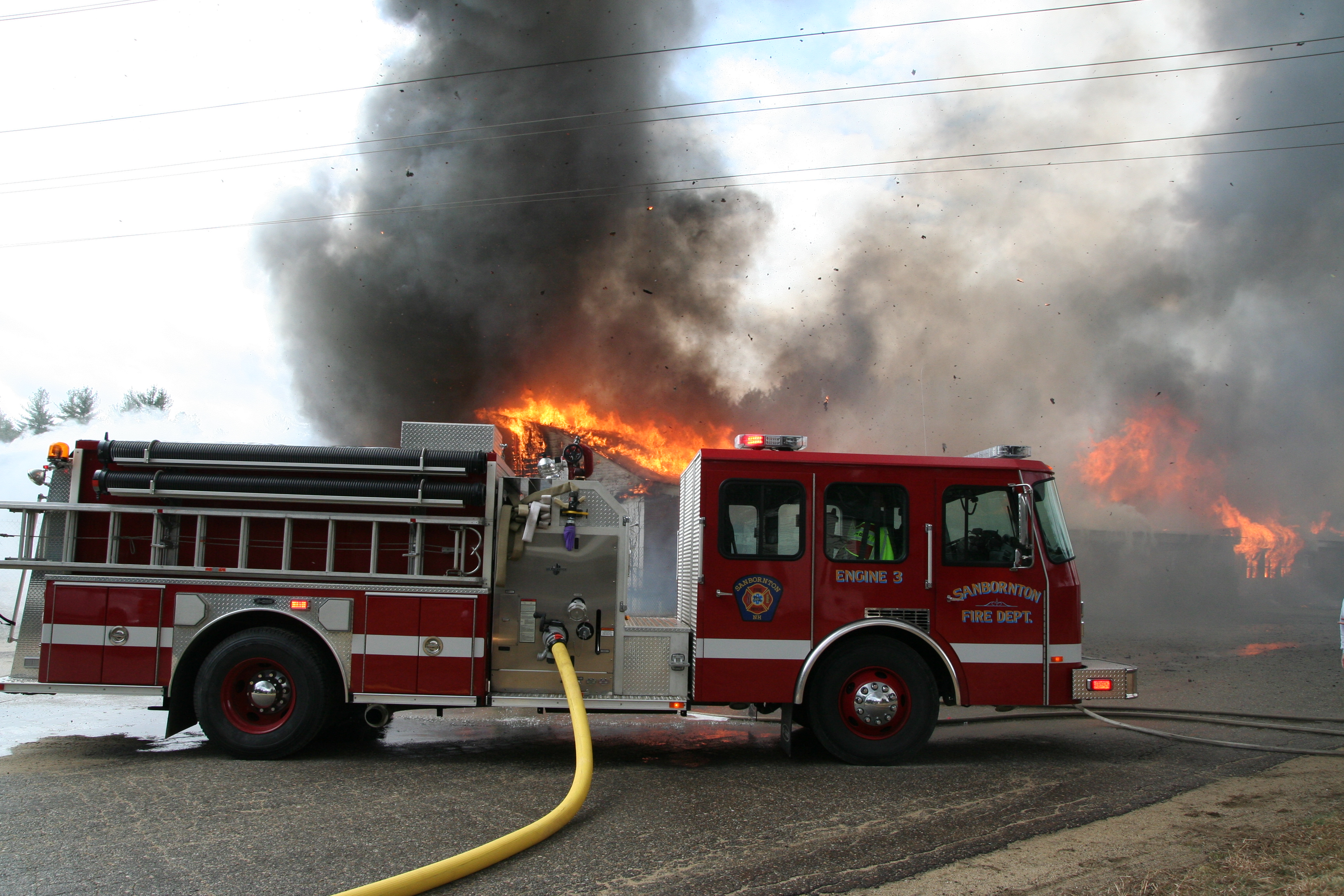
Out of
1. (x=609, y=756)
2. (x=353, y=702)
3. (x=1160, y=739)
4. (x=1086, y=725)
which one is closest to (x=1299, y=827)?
(x=1160, y=739)

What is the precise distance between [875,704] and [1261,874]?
2.69 metres

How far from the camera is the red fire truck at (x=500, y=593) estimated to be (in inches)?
243

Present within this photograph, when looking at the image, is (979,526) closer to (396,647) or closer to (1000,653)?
(1000,653)

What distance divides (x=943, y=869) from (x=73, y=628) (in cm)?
617

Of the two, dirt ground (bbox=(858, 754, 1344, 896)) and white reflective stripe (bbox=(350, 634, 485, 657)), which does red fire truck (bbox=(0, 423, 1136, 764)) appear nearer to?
white reflective stripe (bbox=(350, 634, 485, 657))

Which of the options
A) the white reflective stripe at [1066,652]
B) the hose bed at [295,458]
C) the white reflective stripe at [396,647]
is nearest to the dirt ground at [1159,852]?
the white reflective stripe at [1066,652]

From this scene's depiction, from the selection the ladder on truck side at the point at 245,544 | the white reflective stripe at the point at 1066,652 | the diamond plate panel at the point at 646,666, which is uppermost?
the ladder on truck side at the point at 245,544

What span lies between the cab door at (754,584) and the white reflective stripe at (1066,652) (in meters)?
1.92

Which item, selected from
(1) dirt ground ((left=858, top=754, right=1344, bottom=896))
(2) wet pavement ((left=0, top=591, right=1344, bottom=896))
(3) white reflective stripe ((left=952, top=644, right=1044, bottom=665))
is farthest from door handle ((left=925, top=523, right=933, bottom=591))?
(1) dirt ground ((left=858, top=754, right=1344, bottom=896))

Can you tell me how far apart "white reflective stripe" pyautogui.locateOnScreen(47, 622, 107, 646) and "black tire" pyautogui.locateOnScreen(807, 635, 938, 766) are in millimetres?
5311

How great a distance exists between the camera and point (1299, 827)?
4.66 m

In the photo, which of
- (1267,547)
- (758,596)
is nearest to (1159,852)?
(758,596)

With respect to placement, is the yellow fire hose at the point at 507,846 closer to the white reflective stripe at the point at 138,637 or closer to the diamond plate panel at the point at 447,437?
the diamond plate panel at the point at 447,437

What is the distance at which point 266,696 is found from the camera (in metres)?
6.14
